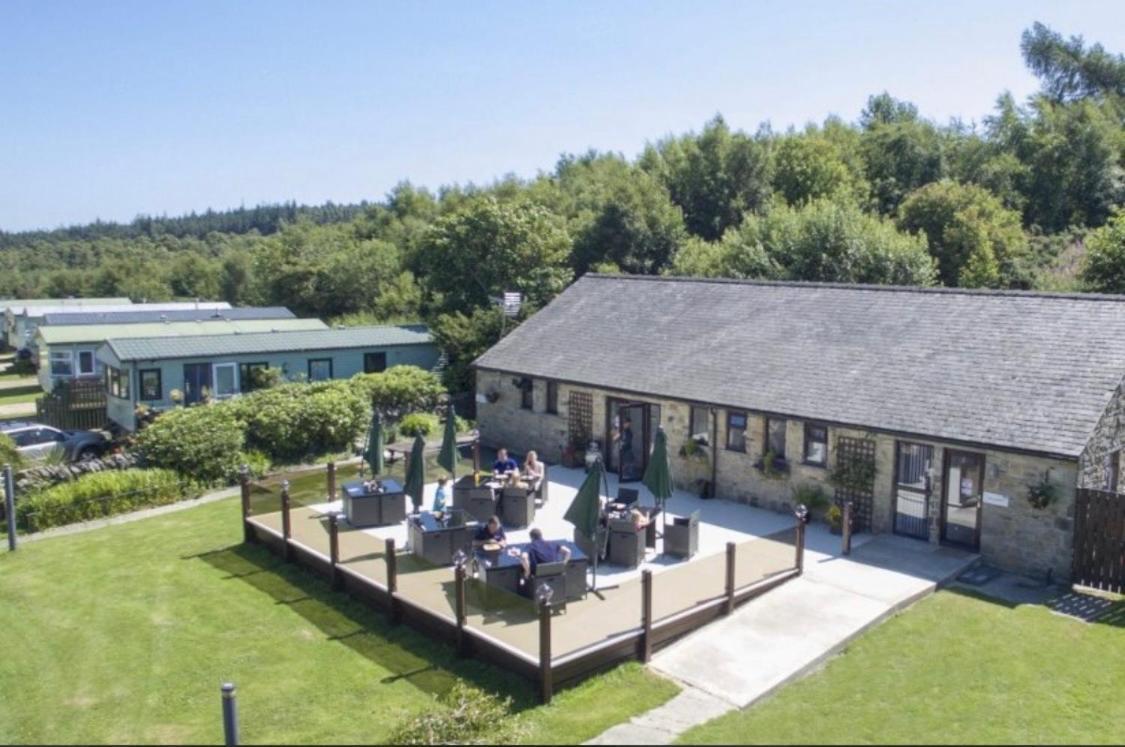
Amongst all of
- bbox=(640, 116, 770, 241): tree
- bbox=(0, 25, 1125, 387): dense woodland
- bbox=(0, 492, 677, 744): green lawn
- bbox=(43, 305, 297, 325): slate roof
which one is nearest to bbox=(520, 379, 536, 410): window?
bbox=(0, 25, 1125, 387): dense woodland

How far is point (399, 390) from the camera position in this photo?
3020 cm

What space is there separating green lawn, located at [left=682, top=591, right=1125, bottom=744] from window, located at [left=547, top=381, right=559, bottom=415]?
12.4 metres

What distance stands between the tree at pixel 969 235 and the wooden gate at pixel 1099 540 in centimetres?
2485

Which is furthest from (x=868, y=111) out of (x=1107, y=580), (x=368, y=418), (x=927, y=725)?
(x=927, y=725)

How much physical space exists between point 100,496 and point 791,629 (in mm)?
16846

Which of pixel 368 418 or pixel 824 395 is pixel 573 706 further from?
pixel 368 418

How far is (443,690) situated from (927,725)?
624 centimetres

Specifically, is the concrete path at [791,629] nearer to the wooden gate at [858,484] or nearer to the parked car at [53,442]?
the wooden gate at [858,484]

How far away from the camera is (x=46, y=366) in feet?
137

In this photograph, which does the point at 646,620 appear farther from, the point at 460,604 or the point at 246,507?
the point at 246,507

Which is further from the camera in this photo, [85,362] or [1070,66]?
[1070,66]

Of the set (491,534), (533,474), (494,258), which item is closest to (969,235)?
(494,258)

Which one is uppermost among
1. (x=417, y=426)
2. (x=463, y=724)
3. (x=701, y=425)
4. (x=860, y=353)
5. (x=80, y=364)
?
(x=860, y=353)

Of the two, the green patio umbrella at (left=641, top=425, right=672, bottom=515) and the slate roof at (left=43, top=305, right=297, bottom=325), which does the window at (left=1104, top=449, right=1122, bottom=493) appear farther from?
the slate roof at (left=43, top=305, right=297, bottom=325)
